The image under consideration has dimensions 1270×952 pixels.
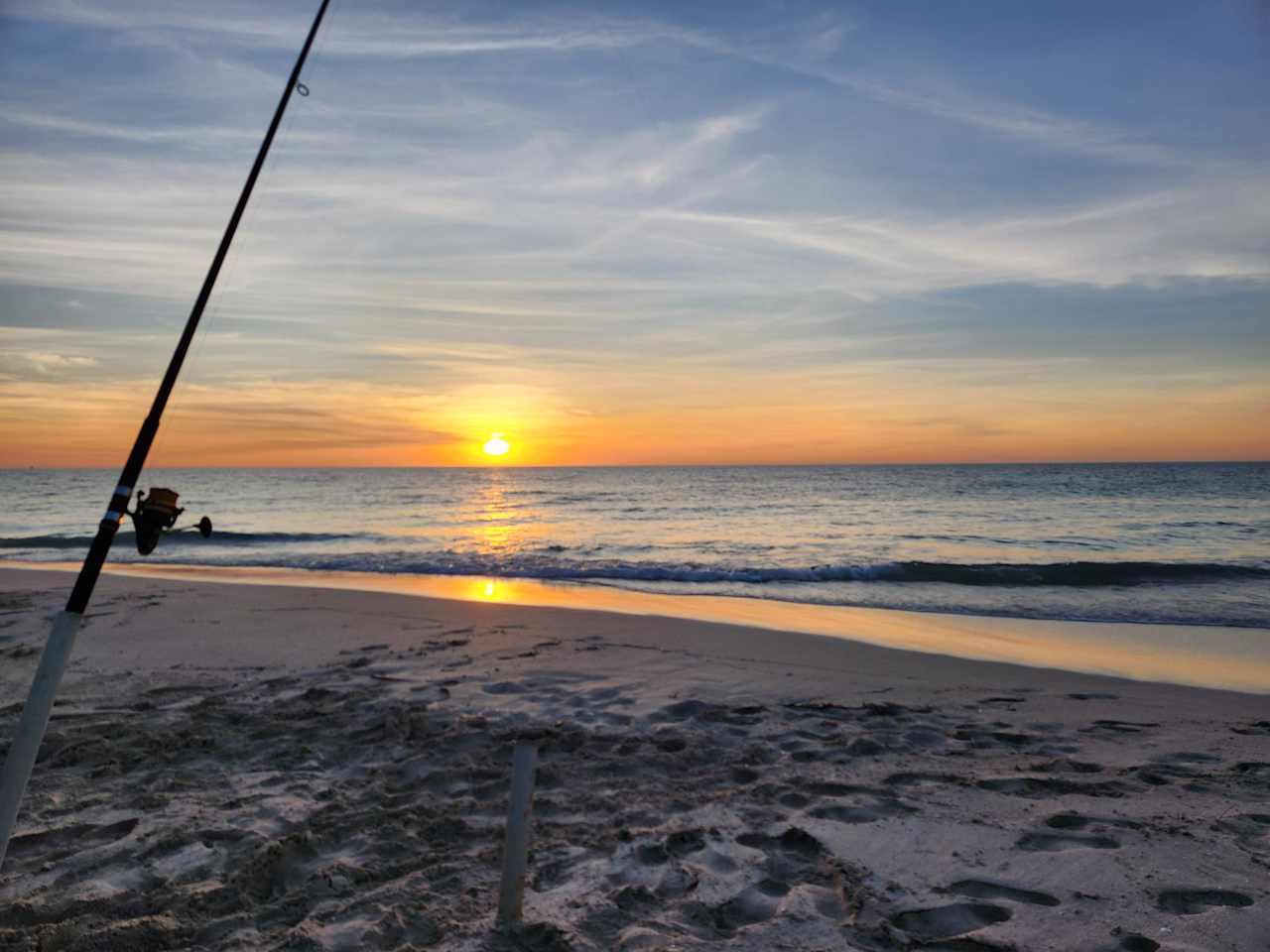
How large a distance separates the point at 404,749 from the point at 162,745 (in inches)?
62.4

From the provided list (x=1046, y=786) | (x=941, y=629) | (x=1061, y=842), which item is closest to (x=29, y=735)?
(x=1061, y=842)

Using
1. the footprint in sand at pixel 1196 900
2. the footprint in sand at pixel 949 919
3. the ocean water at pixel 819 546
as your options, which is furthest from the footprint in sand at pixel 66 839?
the ocean water at pixel 819 546

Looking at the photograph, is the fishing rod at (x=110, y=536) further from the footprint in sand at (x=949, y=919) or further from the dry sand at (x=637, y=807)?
the footprint in sand at (x=949, y=919)

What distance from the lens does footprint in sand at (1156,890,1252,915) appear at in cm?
350

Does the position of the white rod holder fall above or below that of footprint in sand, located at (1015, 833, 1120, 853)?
above

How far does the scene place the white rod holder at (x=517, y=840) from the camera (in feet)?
10.5

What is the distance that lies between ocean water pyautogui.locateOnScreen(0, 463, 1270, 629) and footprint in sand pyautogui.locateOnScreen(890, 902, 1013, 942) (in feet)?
33.8

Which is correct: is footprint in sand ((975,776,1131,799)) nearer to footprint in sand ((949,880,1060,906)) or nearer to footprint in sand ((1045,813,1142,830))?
footprint in sand ((1045,813,1142,830))

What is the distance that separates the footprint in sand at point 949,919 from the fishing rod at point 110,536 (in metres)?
3.29

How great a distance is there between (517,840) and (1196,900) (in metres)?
2.97

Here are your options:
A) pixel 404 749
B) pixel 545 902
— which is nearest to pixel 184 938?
pixel 545 902

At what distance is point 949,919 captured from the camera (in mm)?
3463

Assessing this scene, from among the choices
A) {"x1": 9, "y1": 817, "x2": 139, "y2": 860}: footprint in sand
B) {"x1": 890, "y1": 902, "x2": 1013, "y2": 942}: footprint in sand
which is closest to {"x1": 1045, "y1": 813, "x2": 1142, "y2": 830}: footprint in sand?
{"x1": 890, "y1": 902, "x2": 1013, "y2": 942}: footprint in sand

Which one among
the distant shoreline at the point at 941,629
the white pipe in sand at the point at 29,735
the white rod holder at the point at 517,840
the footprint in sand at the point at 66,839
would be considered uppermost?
the white pipe in sand at the point at 29,735
